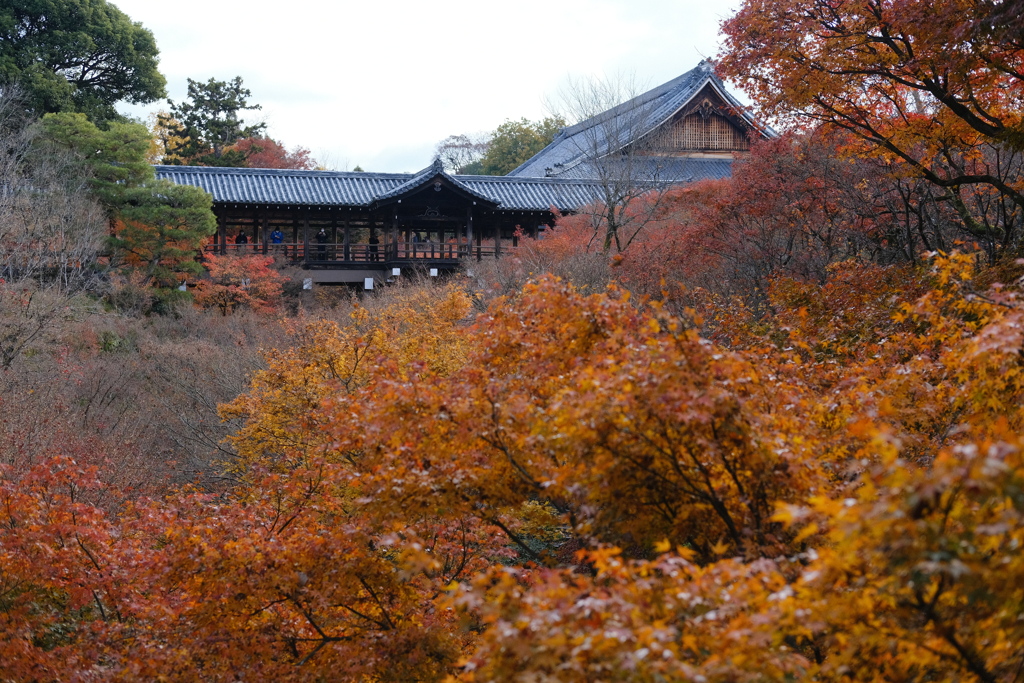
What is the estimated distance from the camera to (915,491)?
3166 millimetres

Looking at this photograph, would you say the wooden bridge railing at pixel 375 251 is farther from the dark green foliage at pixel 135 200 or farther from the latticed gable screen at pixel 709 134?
the latticed gable screen at pixel 709 134

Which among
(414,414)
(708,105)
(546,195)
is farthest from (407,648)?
(708,105)

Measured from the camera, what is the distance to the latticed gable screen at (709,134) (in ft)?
123

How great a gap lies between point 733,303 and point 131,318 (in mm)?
16049

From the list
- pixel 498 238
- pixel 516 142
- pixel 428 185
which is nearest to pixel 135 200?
pixel 428 185

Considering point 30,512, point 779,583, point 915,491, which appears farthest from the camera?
point 30,512

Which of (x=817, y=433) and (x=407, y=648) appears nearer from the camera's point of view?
(x=817, y=433)

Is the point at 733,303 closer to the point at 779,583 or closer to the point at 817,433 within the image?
the point at 817,433

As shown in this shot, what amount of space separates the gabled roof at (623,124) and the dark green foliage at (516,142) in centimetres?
539

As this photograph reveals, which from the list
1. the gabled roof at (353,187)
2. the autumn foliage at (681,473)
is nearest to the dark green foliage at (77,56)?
the gabled roof at (353,187)

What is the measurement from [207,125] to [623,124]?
25.8 meters

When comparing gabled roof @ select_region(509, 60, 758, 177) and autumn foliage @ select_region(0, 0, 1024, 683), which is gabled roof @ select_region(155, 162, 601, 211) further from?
autumn foliage @ select_region(0, 0, 1024, 683)

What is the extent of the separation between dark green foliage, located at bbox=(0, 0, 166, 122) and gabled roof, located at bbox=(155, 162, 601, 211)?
10.1ft

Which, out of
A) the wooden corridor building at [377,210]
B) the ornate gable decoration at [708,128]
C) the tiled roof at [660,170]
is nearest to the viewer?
the tiled roof at [660,170]
